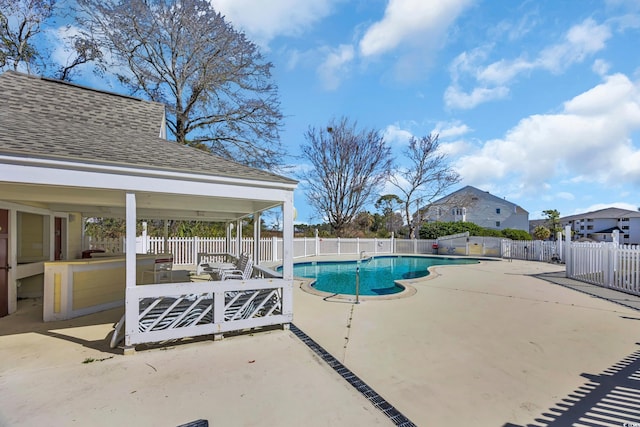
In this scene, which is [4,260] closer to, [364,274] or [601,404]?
[601,404]

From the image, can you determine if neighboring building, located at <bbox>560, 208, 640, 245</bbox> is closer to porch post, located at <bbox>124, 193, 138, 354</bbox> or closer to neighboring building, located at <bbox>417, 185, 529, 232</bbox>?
neighboring building, located at <bbox>417, 185, 529, 232</bbox>

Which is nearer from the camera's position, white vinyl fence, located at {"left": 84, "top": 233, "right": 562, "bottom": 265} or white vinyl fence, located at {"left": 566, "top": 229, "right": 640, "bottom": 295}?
white vinyl fence, located at {"left": 566, "top": 229, "right": 640, "bottom": 295}

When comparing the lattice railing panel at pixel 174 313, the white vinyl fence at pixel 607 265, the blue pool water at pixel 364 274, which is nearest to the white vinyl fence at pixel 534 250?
the blue pool water at pixel 364 274

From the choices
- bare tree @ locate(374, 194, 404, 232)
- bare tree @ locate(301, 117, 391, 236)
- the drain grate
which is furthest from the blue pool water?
bare tree @ locate(374, 194, 404, 232)

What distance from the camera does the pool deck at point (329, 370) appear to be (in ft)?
8.36

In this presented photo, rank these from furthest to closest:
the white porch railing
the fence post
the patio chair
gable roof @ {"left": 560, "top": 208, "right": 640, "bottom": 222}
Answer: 1. gable roof @ {"left": 560, "top": 208, "right": 640, "bottom": 222}
2. the fence post
3. the patio chair
4. the white porch railing

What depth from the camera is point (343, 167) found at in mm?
25375

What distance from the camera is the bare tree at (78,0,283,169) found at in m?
13.5

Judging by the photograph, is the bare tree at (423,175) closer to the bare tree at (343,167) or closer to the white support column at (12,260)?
the bare tree at (343,167)

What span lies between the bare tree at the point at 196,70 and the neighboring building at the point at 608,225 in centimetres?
4723

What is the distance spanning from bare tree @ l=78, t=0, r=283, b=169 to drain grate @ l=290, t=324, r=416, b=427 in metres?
14.1

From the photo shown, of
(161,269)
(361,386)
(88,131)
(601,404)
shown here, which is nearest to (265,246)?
(161,269)

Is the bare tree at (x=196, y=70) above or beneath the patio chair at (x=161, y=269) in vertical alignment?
above

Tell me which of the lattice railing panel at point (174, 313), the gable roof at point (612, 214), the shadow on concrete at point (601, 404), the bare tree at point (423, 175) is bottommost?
the shadow on concrete at point (601, 404)
